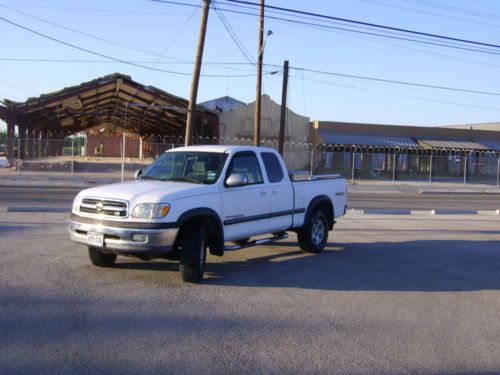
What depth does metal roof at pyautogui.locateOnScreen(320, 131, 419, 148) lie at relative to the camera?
45062 millimetres

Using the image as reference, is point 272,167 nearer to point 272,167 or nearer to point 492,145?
point 272,167

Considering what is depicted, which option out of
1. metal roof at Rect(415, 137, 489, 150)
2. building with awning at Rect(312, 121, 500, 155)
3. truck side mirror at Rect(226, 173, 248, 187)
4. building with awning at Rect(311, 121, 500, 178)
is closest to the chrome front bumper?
truck side mirror at Rect(226, 173, 248, 187)

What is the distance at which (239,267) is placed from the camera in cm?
930

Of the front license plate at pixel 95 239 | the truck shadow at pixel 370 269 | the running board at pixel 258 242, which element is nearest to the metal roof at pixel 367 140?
the truck shadow at pixel 370 269

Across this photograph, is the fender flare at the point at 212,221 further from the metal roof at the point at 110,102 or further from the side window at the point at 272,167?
the metal roof at the point at 110,102

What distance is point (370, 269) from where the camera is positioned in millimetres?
9500

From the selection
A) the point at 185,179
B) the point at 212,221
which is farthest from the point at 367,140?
the point at 212,221

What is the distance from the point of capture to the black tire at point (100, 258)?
8.62 m

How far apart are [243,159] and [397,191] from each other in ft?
92.6

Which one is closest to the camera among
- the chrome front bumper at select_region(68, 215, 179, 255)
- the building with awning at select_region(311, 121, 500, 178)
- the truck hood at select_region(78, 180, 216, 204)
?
the chrome front bumper at select_region(68, 215, 179, 255)

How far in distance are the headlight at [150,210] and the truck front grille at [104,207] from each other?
182 mm

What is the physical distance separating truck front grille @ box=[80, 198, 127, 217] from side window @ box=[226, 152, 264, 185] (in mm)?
1990

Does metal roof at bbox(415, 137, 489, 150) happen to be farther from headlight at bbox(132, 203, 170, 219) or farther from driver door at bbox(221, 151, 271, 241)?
headlight at bbox(132, 203, 170, 219)

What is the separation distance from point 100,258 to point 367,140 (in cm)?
3962
